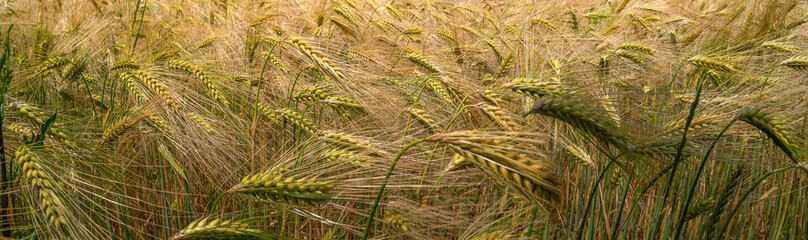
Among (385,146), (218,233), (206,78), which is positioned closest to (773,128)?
(385,146)

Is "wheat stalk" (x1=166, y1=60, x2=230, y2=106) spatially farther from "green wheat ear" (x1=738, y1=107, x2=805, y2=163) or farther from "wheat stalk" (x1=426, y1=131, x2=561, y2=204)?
"green wheat ear" (x1=738, y1=107, x2=805, y2=163)

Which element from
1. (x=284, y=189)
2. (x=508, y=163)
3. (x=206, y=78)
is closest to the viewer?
(x=508, y=163)

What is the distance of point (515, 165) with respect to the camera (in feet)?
2.50

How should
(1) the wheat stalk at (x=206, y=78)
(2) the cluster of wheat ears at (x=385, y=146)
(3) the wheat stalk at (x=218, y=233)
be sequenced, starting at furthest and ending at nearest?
(1) the wheat stalk at (x=206, y=78)
(2) the cluster of wheat ears at (x=385, y=146)
(3) the wheat stalk at (x=218, y=233)

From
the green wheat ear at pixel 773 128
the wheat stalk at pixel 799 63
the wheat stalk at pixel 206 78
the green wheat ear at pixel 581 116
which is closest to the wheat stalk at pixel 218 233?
the green wheat ear at pixel 581 116

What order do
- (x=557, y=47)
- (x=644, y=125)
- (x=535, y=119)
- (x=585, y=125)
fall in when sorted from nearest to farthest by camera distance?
(x=585, y=125)
(x=644, y=125)
(x=535, y=119)
(x=557, y=47)

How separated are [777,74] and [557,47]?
2.79 feet

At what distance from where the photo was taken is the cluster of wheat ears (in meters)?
0.97

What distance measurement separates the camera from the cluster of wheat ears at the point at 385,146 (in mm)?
972

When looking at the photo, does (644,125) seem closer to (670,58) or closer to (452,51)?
(670,58)

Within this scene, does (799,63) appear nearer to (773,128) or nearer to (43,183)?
(773,128)

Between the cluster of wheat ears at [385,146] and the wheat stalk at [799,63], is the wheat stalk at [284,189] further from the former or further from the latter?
the wheat stalk at [799,63]

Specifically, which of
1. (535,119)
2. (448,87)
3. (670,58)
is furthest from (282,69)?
(670,58)

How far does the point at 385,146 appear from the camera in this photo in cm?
111
